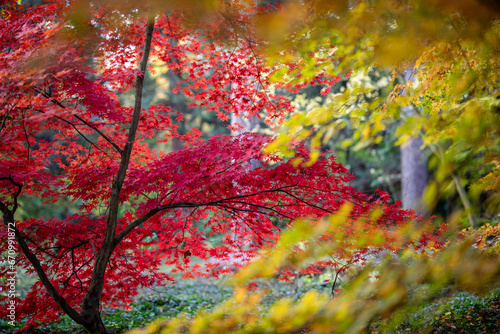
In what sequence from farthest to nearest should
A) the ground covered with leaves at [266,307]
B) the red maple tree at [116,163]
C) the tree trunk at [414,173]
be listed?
1. the tree trunk at [414,173]
2. the ground covered with leaves at [266,307]
3. the red maple tree at [116,163]

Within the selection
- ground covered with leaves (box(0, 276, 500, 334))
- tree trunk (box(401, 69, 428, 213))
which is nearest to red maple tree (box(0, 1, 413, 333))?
ground covered with leaves (box(0, 276, 500, 334))

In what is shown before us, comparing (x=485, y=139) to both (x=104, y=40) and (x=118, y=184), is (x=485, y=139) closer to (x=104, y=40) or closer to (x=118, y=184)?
(x=118, y=184)

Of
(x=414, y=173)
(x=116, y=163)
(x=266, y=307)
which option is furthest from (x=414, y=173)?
(x=116, y=163)

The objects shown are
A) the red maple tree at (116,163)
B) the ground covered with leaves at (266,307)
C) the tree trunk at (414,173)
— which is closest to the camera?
the red maple tree at (116,163)

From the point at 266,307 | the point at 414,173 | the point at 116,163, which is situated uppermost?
the point at 414,173

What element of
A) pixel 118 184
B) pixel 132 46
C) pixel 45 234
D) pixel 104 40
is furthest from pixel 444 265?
pixel 132 46

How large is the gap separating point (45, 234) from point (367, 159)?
1136 centimetres

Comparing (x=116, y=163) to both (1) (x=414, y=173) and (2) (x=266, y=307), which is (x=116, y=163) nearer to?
(2) (x=266, y=307)

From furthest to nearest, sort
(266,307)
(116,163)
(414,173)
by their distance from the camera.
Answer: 1. (414,173)
2. (266,307)
3. (116,163)

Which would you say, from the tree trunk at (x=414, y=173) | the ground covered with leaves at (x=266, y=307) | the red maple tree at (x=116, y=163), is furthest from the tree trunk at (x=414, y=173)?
the red maple tree at (x=116, y=163)

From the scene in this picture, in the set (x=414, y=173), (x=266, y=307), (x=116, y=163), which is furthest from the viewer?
(x=414, y=173)

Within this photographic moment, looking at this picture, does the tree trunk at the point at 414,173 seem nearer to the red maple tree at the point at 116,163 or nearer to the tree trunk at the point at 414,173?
the tree trunk at the point at 414,173

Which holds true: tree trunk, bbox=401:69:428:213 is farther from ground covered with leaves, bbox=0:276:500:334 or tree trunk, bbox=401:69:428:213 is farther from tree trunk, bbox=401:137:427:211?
ground covered with leaves, bbox=0:276:500:334

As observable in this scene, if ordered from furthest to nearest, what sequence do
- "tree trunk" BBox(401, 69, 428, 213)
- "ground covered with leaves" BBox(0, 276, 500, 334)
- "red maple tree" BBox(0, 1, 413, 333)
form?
"tree trunk" BBox(401, 69, 428, 213)
"ground covered with leaves" BBox(0, 276, 500, 334)
"red maple tree" BBox(0, 1, 413, 333)
